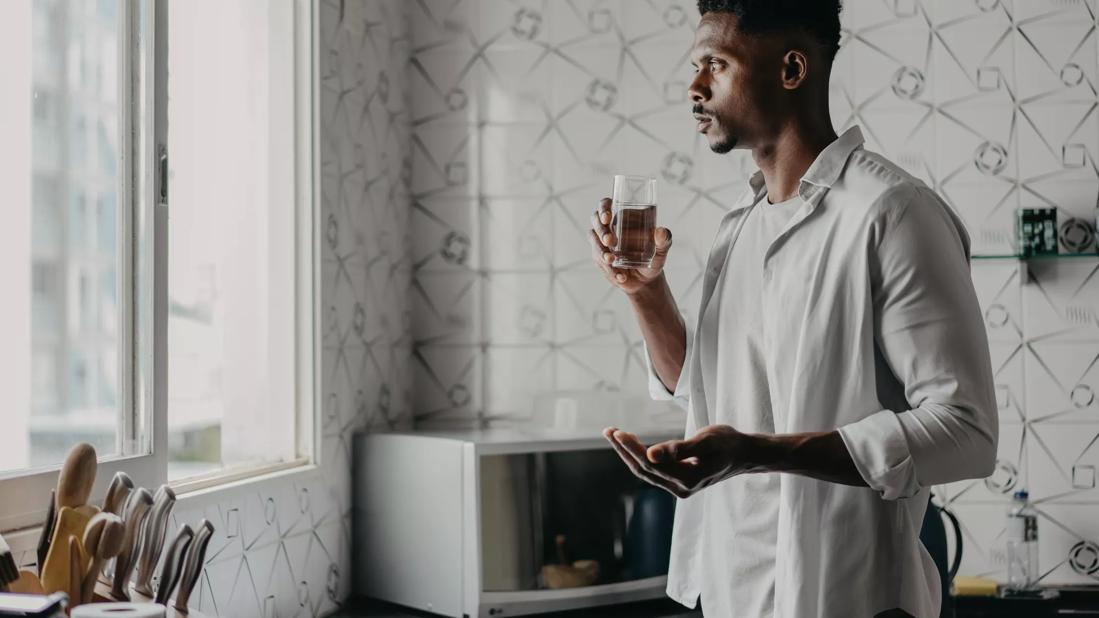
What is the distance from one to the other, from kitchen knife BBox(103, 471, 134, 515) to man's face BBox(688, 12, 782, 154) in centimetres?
72

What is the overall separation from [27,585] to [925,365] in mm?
852

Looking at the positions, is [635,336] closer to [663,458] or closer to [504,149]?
[504,149]

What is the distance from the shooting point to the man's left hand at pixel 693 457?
36.4 inches

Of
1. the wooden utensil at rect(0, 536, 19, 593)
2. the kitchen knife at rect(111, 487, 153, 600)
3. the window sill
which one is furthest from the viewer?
the window sill

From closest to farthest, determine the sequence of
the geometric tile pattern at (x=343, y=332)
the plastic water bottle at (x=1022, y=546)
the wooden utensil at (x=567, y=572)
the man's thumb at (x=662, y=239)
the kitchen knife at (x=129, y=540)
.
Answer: the kitchen knife at (x=129, y=540) → the man's thumb at (x=662, y=239) → the geometric tile pattern at (x=343, y=332) → the wooden utensil at (x=567, y=572) → the plastic water bottle at (x=1022, y=546)

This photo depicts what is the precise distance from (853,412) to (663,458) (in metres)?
0.23

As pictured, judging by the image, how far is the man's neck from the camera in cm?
114

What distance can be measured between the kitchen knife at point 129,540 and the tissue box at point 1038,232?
67.5 inches

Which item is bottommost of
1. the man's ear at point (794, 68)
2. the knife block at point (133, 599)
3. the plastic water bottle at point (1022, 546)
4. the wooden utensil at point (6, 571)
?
the plastic water bottle at point (1022, 546)

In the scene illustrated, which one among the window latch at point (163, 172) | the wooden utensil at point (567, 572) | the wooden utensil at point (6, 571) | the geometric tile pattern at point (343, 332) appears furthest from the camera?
the wooden utensil at point (567, 572)

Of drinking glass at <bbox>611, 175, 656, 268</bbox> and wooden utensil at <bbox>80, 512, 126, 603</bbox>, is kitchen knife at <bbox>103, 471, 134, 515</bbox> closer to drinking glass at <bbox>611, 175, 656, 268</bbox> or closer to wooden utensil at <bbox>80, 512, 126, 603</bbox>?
wooden utensil at <bbox>80, 512, 126, 603</bbox>

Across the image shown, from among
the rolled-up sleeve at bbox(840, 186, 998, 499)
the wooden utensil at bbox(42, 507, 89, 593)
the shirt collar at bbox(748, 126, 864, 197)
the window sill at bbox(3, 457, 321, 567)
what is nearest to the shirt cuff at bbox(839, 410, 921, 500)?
the rolled-up sleeve at bbox(840, 186, 998, 499)

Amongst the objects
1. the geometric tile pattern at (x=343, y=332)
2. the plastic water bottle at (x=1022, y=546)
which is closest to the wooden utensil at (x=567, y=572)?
the geometric tile pattern at (x=343, y=332)

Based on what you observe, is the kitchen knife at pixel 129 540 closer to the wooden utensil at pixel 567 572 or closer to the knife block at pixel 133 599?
the knife block at pixel 133 599
